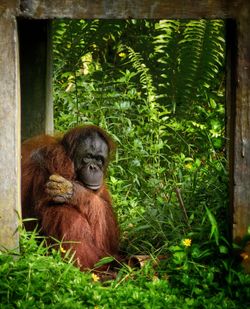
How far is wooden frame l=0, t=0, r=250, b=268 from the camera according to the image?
5301 mm

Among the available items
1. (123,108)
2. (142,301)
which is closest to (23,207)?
(142,301)

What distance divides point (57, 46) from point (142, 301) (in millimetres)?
4235

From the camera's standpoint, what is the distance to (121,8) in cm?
530

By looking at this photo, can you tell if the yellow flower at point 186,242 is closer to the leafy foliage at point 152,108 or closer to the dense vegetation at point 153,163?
the dense vegetation at point 153,163

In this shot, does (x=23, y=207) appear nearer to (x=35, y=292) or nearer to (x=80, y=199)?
→ (x=80, y=199)

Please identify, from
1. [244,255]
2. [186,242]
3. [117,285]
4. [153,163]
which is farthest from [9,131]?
[153,163]

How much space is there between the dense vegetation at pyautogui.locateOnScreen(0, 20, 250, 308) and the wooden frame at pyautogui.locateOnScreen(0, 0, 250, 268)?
0.74 ft

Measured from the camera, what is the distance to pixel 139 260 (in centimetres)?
598

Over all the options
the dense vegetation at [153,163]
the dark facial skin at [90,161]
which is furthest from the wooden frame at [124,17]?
the dark facial skin at [90,161]

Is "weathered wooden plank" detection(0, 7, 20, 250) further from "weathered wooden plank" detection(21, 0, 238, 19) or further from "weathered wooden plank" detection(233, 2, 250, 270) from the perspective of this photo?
"weathered wooden plank" detection(233, 2, 250, 270)

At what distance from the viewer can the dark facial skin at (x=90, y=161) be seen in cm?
620

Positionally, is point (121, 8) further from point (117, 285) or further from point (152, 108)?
point (152, 108)

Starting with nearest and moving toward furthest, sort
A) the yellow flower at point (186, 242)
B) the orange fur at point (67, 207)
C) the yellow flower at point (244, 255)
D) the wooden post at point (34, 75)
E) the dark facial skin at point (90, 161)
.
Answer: the yellow flower at point (244, 255) < the yellow flower at point (186, 242) < the orange fur at point (67, 207) < the dark facial skin at point (90, 161) < the wooden post at point (34, 75)

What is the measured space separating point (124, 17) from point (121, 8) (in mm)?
58
